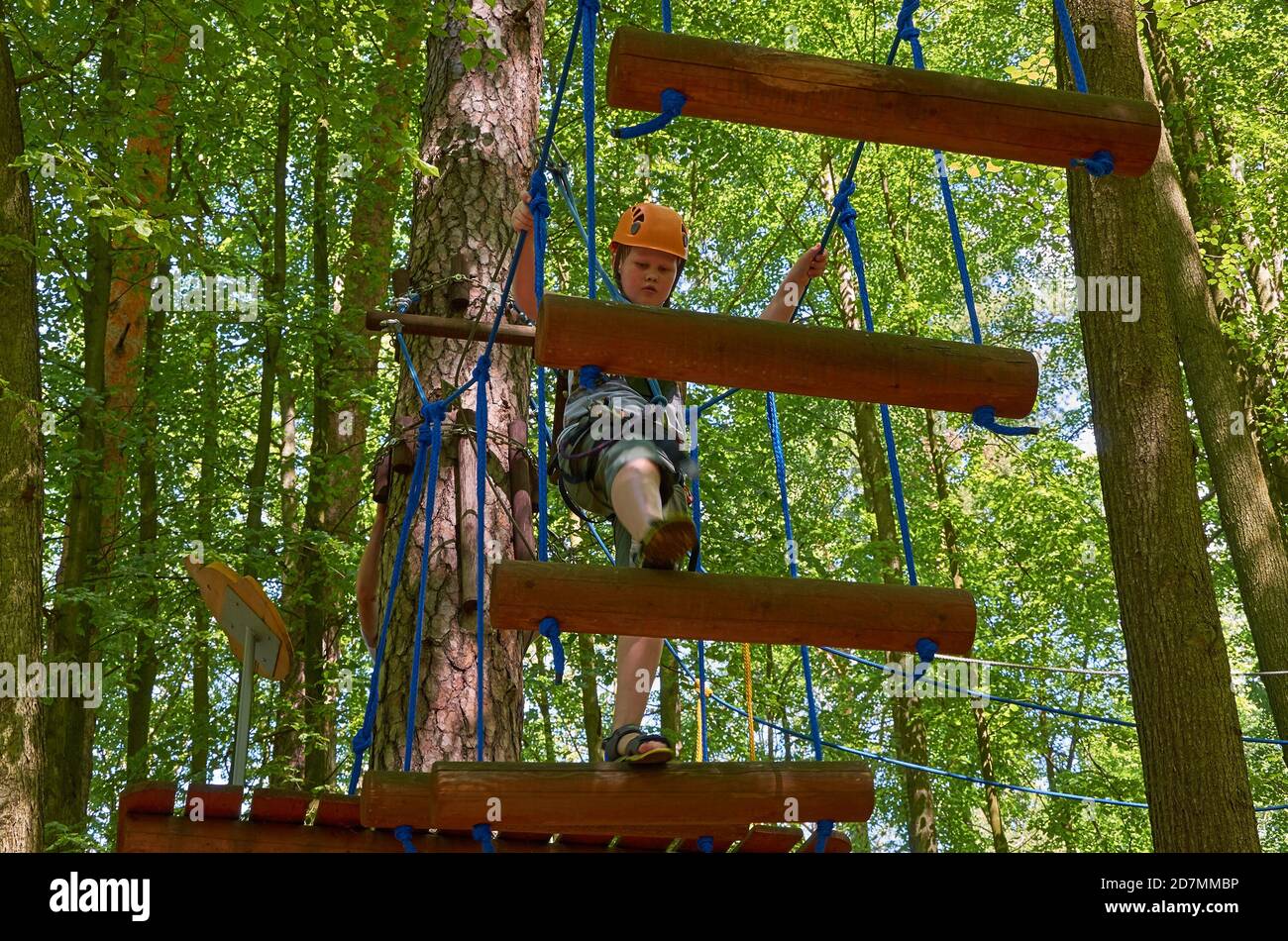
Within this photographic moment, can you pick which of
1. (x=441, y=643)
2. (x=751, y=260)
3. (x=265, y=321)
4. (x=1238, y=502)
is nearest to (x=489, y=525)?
(x=441, y=643)

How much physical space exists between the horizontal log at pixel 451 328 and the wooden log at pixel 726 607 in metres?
1.81

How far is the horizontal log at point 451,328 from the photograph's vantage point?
4387 mm

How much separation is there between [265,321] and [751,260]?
708cm

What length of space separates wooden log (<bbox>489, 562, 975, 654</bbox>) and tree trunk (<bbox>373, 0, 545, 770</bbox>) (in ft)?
3.86

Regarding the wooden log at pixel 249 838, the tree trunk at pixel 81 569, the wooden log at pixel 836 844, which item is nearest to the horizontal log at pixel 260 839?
the wooden log at pixel 249 838

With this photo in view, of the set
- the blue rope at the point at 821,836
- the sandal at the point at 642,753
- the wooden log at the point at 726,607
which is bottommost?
the blue rope at the point at 821,836

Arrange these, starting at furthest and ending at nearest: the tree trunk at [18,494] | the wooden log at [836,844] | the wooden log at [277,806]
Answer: the tree trunk at [18,494] < the wooden log at [277,806] < the wooden log at [836,844]

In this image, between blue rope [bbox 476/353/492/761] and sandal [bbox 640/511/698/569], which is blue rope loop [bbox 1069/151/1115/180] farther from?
blue rope [bbox 476/353/492/761]

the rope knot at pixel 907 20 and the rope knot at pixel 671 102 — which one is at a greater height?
the rope knot at pixel 907 20

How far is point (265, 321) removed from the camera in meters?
8.70

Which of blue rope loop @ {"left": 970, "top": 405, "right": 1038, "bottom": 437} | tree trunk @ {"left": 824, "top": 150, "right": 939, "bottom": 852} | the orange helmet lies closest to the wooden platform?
blue rope loop @ {"left": 970, "top": 405, "right": 1038, "bottom": 437}

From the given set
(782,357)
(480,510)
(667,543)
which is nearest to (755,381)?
(782,357)

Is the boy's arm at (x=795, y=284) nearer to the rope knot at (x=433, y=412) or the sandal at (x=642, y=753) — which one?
the rope knot at (x=433, y=412)

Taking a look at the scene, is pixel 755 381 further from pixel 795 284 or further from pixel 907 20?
pixel 795 284
